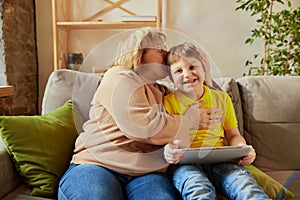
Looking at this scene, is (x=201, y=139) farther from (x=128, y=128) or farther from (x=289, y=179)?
(x=289, y=179)

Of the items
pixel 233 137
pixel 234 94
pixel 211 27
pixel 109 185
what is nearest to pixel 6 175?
pixel 109 185

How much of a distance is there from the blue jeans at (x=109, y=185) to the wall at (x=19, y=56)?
4.48 feet

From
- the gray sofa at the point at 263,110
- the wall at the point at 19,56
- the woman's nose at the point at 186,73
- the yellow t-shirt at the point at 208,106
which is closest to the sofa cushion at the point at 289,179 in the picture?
the gray sofa at the point at 263,110

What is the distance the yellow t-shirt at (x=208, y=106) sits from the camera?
1.24 m

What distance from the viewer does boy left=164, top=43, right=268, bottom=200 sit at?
1.03 m

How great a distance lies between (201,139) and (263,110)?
519 millimetres

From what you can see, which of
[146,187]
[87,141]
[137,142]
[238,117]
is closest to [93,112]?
[87,141]

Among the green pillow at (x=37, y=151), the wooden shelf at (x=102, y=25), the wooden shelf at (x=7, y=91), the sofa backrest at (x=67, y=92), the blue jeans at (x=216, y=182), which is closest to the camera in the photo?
the blue jeans at (x=216, y=182)

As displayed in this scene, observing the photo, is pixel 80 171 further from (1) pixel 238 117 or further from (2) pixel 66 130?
(1) pixel 238 117

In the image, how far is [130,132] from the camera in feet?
3.65

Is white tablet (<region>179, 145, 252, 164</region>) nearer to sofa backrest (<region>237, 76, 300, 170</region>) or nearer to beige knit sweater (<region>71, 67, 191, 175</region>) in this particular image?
beige knit sweater (<region>71, 67, 191, 175</region>)

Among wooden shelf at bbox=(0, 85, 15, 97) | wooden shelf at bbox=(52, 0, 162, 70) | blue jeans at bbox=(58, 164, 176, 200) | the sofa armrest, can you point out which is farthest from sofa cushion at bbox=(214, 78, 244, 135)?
wooden shelf at bbox=(0, 85, 15, 97)

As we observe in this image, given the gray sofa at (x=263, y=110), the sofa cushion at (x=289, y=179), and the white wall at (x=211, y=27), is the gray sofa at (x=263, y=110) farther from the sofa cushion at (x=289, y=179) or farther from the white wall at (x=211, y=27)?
the white wall at (x=211, y=27)

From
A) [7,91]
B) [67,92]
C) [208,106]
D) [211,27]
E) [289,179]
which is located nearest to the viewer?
[208,106]
